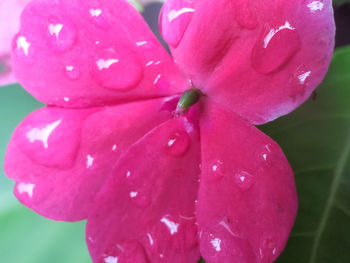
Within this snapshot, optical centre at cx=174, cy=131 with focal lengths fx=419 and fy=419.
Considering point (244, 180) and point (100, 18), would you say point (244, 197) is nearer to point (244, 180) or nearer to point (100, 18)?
point (244, 180)

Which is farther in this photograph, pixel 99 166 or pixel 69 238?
pixel 69 238

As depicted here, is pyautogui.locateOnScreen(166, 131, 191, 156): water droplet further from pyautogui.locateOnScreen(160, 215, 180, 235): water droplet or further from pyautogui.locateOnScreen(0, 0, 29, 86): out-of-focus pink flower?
pyautogui.locateOnScreen(0, 0, 29, 86): out-of-focus pink flower

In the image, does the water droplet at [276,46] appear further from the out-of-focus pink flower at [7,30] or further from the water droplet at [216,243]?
the out-of-focus pink flower at [7,30]

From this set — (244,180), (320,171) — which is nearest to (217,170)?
(244,180)

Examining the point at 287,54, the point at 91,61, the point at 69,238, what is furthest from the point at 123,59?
the point at 69,238

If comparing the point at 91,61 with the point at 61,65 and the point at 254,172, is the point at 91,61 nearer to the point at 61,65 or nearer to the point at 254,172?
the point at 61,65

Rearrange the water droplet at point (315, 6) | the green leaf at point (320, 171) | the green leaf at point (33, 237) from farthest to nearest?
the green leaf at point (33, 237), the green leaf at point (320, 171), the water droplet at point (315, 6)

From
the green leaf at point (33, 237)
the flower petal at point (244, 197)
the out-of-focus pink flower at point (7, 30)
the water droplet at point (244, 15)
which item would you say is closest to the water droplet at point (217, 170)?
the flower petal at point (244, 197)
